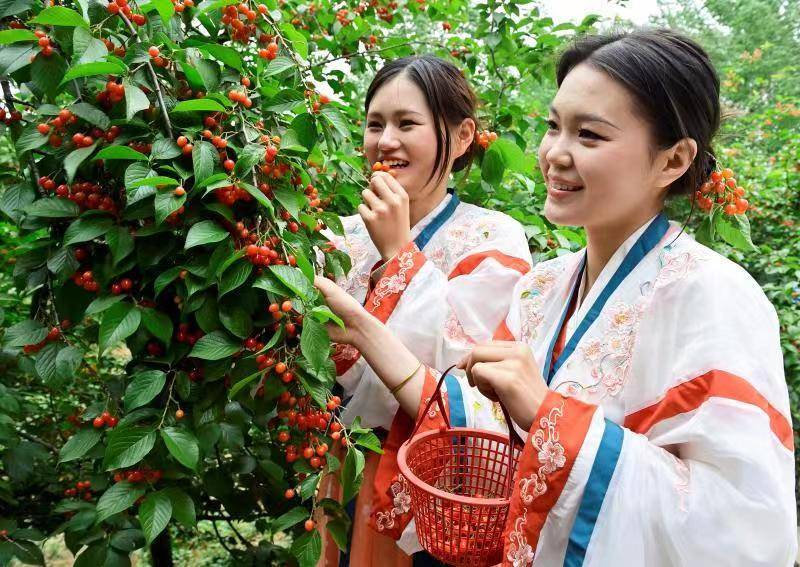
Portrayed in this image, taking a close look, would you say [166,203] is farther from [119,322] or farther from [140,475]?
[140,475]

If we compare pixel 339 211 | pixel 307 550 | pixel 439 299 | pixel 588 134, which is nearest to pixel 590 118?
pixel 588 134

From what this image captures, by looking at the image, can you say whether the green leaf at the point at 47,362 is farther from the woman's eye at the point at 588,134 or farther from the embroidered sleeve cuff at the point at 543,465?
the woman's eye at the point at 588,134

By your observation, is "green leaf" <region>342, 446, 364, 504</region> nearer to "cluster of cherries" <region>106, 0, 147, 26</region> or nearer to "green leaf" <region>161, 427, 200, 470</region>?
"green leaf" <region>161, 427, 200, 470</region>

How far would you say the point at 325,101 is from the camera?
1.36 metres

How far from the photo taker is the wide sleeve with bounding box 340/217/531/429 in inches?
67.1

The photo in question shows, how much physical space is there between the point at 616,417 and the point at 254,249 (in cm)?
79

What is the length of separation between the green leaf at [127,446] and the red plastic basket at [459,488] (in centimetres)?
48

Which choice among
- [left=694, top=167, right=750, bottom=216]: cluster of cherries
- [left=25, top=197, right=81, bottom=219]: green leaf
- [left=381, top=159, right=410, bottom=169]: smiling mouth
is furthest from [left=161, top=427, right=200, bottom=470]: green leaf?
[left=694, top=167, right=750, bottom=216]: cluster of cherries

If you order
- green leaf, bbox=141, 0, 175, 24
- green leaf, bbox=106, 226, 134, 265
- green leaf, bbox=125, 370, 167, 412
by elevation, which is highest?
green leaf, bbox=141, 0, 175, 24

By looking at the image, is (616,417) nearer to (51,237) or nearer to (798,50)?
(51,237)

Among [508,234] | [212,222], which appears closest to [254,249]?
[212,222]

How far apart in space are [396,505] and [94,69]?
116 centimetres

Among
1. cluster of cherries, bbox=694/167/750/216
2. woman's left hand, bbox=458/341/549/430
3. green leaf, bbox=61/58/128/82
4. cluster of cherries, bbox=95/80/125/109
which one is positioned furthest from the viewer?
cluster of cherries, bbox=694/167/750/216

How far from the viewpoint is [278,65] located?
127 cm
